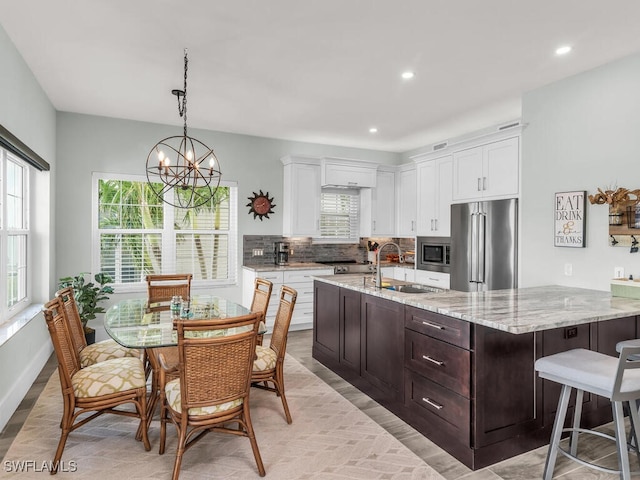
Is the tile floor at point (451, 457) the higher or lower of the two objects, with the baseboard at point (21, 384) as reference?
lower

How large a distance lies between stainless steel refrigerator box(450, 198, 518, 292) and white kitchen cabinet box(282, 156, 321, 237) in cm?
198

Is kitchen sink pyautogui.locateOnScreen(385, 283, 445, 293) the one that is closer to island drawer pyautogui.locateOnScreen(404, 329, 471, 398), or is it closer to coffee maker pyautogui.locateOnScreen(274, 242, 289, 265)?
island drawer pyautogui.locateOnScreen(404, 329, 471, 398)

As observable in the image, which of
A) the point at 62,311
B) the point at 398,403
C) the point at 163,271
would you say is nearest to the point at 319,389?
the point at 398,403

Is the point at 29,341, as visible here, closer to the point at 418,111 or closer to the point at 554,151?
the point at 418,111

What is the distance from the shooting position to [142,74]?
3.52 metres

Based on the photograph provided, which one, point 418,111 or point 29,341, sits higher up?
point 418,111

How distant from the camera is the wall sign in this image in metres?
3.41

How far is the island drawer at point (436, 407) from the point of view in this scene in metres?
2.33

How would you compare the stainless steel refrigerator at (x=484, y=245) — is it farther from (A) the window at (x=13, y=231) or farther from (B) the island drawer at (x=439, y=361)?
(A) the window at (x=13, y=231)

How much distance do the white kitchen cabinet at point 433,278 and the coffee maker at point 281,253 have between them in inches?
73.8

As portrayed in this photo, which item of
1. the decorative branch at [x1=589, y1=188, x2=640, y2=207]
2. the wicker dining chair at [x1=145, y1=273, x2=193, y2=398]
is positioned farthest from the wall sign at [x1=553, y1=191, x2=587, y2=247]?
the wicker dining chair at [x1=145, y1=273, x2=193, y2=398]

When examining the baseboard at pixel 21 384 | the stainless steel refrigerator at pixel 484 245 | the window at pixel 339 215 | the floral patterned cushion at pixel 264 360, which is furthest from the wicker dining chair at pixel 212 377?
the window at pixel 339 215

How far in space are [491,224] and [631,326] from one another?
170 cm

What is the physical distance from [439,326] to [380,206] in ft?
13.3
